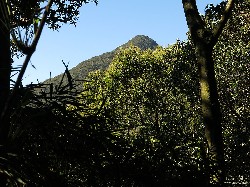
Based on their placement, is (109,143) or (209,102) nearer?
(109,143)

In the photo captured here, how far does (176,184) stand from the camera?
382cm

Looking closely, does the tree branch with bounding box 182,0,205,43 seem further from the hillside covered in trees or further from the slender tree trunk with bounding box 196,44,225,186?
the slender tree trunk with bounding box 196,44,225,186

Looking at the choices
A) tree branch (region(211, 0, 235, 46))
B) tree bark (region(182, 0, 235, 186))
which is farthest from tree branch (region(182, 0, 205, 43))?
tree branch (region(211, 0, 235, 46))

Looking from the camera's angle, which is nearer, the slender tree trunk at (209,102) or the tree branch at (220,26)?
the slender tree trunk at (209,102)

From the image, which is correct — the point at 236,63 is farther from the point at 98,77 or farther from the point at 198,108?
the point at 98,77

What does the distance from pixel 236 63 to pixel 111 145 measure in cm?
2767

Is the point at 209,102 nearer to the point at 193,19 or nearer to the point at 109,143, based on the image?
the point at 193,19

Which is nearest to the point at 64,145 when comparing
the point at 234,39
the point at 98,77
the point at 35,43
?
the point at 35,43

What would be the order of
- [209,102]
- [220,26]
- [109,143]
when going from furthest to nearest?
[220,26] → [209,102] → [109,143]

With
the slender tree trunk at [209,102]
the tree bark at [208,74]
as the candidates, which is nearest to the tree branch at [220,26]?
the tree bark at [208,74]

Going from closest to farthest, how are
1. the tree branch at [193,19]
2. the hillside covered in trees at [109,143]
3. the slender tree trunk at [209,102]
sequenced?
the hillside covered in trees at [109,143] → the slender tree trunk at [209,102] → the tree branch at [193,19]

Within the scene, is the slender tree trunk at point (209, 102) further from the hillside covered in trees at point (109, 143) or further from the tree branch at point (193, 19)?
the tree branch at point (193, 19)

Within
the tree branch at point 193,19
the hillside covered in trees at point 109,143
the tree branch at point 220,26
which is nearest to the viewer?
the hillside covered in trees at point 109,143

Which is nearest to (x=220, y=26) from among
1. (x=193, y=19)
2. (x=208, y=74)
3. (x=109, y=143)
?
(x=193, y=19)
